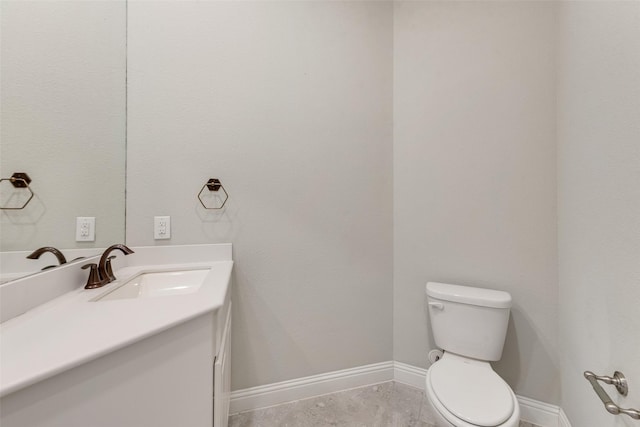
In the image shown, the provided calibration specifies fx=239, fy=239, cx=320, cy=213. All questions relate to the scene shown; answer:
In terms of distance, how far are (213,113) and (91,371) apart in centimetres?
127

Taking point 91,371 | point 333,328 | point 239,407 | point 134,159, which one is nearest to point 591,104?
point 333,328

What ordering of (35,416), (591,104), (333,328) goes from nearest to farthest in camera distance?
(35,416), (591,104), (333,328)

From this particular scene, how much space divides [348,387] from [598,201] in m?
1.64

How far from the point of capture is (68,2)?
42.6 inches

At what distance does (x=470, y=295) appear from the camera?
4.31 feet

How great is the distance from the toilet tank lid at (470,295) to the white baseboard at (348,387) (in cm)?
62

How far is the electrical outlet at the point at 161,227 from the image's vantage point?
→ 1311 mm

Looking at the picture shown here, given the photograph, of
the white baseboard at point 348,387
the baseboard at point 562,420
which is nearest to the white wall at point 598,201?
the baseboard at point 562,420

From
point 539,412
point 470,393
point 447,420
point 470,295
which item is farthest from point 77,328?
point 539,412

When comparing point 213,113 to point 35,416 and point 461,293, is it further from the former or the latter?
point 461,293

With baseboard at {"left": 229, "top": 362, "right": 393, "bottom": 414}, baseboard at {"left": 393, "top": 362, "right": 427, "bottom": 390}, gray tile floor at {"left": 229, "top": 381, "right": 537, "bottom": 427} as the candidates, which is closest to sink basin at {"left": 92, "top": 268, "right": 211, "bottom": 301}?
baseboard at {"left": 229, "top": 362, "right": 393, "bottom": 414}

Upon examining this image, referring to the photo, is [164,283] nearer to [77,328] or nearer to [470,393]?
[77,328]

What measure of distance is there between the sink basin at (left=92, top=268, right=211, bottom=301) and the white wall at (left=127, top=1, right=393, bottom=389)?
20cm

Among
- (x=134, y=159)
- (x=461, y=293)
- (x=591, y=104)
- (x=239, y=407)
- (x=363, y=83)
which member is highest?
(x=363, y=83)
